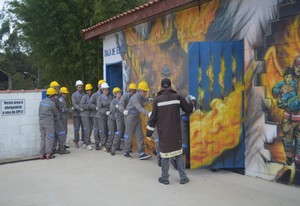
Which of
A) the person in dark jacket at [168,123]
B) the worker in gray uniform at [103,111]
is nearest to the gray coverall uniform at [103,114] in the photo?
the worker in gray uniform at [103,111]

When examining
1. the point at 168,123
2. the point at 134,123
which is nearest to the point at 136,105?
the point at 134,123

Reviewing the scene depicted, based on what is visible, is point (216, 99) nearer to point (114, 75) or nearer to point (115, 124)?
point (115, 124)

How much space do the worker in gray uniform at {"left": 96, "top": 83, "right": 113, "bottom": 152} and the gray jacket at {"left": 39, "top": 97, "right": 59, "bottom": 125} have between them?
1.30m

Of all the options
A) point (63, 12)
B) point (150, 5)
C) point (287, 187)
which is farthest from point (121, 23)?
point (63, 12)

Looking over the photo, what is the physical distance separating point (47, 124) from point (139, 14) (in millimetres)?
3605

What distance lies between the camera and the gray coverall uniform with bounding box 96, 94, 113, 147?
32.7 feet

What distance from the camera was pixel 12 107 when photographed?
920 centimetres

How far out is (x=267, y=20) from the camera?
6.22 meters

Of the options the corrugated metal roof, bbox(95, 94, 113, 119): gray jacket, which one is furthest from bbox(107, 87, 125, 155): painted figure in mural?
the corrugated metal roof

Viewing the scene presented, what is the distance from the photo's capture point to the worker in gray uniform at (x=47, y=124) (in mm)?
9211

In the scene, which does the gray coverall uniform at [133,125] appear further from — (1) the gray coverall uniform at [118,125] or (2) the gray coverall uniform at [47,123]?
(2) the gray coverall uniform at [47,123]

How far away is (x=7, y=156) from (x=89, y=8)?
33.6ft

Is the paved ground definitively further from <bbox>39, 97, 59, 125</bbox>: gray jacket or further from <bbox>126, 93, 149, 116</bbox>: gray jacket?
<bbox>39, 97, 59, 125</bbox>: gray jacket

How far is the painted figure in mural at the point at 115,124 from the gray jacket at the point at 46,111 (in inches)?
57.6
